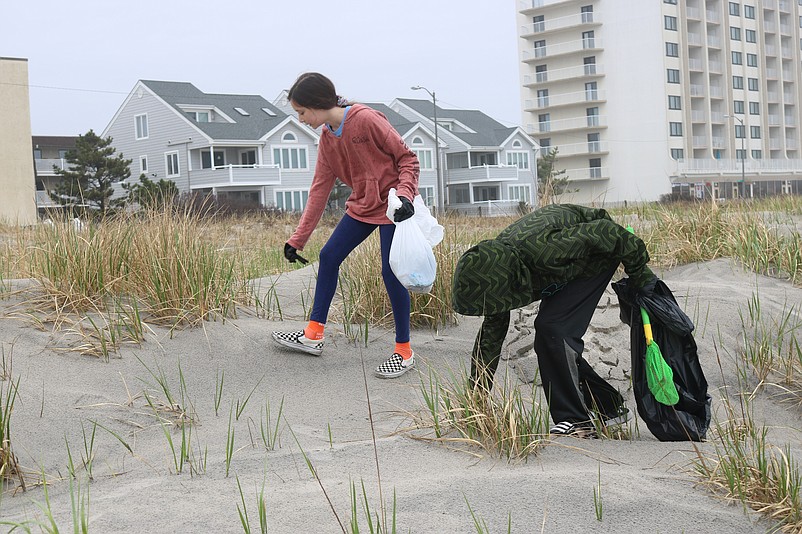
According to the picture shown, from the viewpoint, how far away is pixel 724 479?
303 cm

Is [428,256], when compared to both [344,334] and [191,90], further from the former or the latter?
[191,90]

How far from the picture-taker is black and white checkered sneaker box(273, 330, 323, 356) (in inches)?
209

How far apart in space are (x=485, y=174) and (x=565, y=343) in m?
51.1

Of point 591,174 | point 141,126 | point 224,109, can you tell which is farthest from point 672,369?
point 591,174

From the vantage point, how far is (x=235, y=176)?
43438 mm

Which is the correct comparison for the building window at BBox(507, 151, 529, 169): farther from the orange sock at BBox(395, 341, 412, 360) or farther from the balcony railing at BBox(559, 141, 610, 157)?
the orange sock at BBox(395, 341, 412, 360)

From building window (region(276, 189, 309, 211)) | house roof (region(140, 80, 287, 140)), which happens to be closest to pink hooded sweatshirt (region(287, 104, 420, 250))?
house roof (region(140, 80, 287, 140))

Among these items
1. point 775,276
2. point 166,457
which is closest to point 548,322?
point 166,457

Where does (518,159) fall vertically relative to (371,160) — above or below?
above

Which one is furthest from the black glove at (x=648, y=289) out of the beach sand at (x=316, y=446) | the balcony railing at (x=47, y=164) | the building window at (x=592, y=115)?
the building window at (x=592, y=115)

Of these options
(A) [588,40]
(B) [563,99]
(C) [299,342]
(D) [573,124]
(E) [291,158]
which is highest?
(A) [588,40]

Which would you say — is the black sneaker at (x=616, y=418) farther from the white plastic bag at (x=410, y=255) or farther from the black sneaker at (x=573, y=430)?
the white plastic bag at (x=410, y=255)

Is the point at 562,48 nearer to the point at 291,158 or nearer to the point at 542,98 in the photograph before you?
the point at 542,98

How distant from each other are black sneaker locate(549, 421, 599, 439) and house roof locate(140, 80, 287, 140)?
42.3 metres
